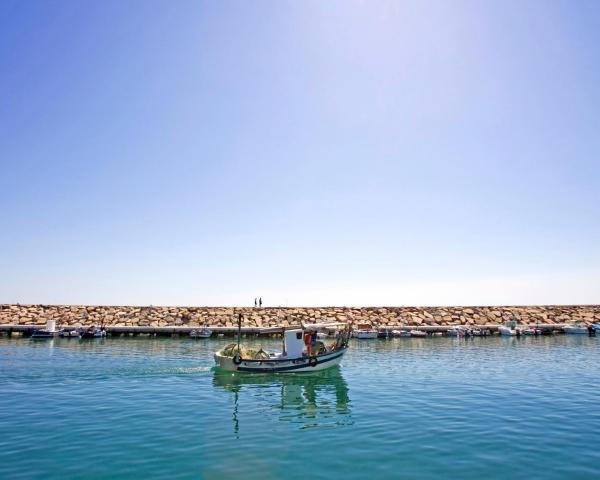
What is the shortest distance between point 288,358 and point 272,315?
4953 cm

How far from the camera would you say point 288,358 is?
132 ft

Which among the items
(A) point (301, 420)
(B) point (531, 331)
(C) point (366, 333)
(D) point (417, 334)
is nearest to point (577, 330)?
(B) point (531, 331)

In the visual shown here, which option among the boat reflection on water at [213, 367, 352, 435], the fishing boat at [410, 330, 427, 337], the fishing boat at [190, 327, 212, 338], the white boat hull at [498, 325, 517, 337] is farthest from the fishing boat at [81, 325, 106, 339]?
the white boat hull at [498, 325, 517, 337]

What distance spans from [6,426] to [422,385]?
94.5ft

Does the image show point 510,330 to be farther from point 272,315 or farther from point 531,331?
point 272,315

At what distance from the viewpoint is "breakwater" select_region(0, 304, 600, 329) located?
84688 millimetres

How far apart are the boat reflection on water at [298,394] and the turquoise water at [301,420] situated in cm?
14

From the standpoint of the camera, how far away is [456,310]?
95438 mm

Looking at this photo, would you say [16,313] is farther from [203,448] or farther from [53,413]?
[203,448]

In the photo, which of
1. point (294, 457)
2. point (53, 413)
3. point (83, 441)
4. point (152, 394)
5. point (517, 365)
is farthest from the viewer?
point (517, 365)

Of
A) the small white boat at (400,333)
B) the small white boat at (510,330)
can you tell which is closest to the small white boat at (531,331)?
the small white boat at (510,330)

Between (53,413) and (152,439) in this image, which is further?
(53,413)

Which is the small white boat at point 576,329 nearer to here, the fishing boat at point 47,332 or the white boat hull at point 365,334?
the white boat hull at point 365,334

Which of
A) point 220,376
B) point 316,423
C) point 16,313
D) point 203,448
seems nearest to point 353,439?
point 316,423
